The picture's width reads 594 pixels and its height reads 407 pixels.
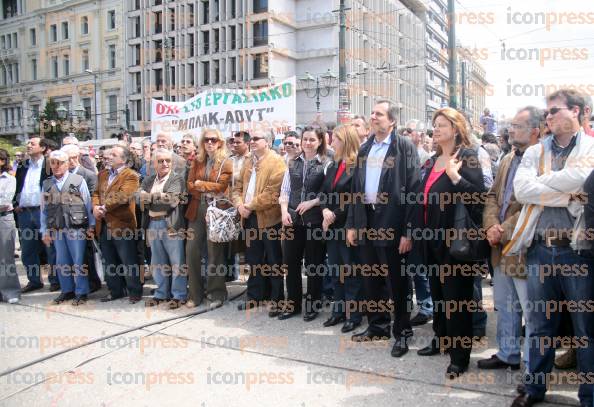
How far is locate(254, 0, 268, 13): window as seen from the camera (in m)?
48.4

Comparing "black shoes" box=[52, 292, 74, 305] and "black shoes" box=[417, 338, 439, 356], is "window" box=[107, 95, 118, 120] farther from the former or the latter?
"black shoes" box=[417, 338, 439, 356]

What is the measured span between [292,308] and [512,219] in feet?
9.33

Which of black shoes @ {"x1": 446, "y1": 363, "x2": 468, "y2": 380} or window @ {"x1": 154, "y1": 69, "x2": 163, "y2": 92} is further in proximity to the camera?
window @ {"x1": 154, "y1": 69, "x2": 163, "y2": 92}

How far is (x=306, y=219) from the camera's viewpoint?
5488 millimetres

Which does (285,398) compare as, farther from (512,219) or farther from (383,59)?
(383,59)

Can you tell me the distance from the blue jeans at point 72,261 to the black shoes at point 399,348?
432cm

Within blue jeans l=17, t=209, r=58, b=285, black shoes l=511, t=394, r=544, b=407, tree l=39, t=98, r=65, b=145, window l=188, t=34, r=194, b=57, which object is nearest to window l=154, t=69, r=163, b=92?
window l=188, t=34, r=194, b=57

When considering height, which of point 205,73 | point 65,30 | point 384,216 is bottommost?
point 384,216

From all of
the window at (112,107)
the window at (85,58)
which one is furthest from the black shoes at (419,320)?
the window at (85,58)

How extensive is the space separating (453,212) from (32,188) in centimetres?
647

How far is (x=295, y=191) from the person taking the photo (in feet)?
18.6

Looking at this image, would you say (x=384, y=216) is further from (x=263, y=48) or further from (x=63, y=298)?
(x=263, y=48)

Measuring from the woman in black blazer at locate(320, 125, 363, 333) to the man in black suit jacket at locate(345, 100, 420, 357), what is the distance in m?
0.33

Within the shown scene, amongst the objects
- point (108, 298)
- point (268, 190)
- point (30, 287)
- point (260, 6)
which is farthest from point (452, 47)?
point (260, 6)
